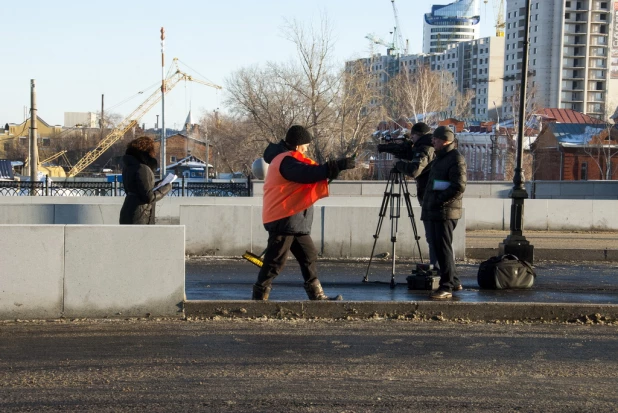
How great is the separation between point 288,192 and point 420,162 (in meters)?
2.15

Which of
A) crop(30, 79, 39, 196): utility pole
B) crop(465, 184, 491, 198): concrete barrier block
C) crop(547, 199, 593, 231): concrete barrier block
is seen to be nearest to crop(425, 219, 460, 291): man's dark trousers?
crop(547, 199, 593, 231): concrete barrier block

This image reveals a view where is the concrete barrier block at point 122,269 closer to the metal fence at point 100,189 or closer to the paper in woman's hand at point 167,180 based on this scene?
the paper in woman's hand at point 167,180

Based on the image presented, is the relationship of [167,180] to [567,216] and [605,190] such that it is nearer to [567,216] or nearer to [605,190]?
[567,216]

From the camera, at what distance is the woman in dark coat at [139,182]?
372 inches

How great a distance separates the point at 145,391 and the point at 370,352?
210cm

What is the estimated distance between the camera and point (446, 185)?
9836 millimetres

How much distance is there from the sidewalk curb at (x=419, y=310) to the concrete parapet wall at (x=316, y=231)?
21.2 feet

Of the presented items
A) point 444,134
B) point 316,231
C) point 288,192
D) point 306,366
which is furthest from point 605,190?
point 306,366

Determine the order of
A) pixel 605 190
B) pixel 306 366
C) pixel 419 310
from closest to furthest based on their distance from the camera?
1. pixel 306 366
2. pixel 419 310
3. pixel 605 190

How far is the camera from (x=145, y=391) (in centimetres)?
597

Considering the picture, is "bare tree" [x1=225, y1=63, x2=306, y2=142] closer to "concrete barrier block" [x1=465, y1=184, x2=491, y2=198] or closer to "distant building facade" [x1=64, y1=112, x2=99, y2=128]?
"concrete barrier block" [x1=465, y1=184, x2=491, y2=198]

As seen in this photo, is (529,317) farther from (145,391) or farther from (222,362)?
(145,391)

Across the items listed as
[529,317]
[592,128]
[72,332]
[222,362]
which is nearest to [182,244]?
[72,332]

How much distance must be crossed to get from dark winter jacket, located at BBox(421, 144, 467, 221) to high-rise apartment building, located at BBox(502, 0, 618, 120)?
147606 mm
